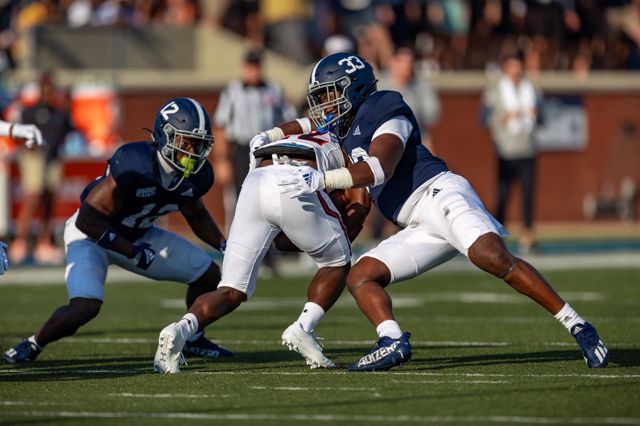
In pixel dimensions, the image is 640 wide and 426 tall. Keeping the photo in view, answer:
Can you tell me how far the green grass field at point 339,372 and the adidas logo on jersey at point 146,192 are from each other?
93 cm

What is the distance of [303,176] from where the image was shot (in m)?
7.11

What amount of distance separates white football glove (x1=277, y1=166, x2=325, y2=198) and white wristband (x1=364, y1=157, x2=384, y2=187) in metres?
0.25

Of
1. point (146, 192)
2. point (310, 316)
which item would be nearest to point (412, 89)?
point (146, 192)

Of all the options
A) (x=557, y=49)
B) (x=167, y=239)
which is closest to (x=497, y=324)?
(x=167, y=239)

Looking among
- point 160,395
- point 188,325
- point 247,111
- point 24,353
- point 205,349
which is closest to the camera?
point 160,395

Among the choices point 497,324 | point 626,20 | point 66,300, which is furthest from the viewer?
point 626,20

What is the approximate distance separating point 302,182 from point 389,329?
2.86 ft

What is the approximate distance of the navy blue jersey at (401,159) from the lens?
7562mm

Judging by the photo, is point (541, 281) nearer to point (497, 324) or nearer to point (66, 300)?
point (497, 324)

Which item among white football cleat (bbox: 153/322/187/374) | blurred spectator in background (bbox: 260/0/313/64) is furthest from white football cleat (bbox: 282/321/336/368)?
blurred spectator in background (bbox: 260/0/313/64)

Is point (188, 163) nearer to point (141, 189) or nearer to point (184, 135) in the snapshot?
point (184, 135)

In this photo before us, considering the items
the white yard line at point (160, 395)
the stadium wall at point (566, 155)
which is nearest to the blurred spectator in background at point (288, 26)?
the stadium wall at point (566, 155)

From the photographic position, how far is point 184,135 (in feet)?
26.2

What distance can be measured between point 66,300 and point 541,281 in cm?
569
